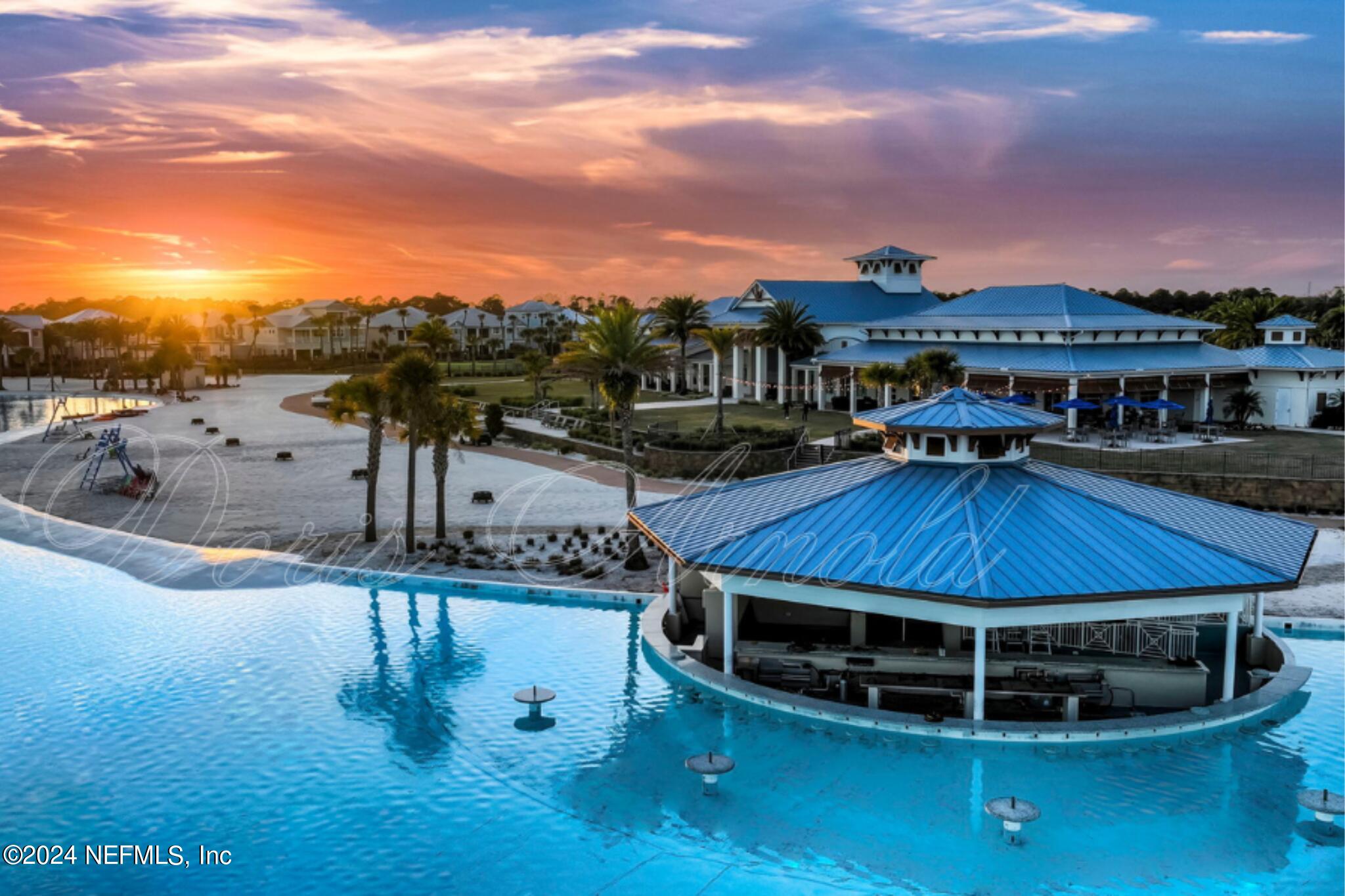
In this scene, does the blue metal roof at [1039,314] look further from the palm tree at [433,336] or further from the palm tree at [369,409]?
the palm tree at [433,336]

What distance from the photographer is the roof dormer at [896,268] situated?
85625mm

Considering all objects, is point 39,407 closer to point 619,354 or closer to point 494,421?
point 494,421

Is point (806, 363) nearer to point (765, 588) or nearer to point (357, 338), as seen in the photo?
point (765, 588)

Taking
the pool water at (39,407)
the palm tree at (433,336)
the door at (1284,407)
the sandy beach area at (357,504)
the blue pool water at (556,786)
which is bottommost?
the blue pool water at (556,786)

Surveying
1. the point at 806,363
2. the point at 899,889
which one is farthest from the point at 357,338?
the point at 899,889

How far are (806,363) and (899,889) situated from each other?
64.2 meters

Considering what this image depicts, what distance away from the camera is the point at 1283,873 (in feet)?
51.8

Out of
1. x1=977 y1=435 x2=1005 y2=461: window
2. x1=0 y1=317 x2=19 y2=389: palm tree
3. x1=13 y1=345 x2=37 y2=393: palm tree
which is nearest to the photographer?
x1=977 y1=435 x2=1005 y2=461: window

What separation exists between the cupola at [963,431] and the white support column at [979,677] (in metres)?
5.72

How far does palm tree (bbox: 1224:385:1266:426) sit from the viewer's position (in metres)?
62.8

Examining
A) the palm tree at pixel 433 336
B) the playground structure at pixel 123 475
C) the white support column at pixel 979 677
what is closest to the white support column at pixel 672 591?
the white support column at pixel 979 677

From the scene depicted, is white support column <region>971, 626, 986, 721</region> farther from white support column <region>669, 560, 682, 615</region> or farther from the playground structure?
the playground structure

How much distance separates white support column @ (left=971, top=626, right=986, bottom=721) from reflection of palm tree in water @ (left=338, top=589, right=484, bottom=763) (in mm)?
10737

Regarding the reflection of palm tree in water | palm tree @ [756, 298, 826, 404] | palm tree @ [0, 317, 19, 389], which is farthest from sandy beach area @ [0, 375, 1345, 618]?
palm tree @ [0, 317, 19, 389]
